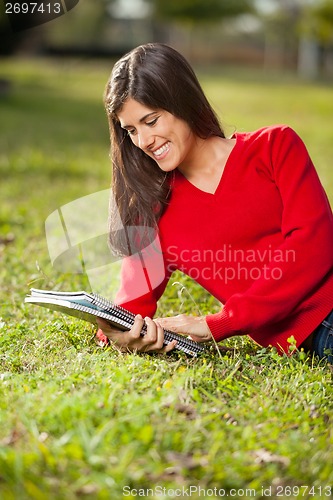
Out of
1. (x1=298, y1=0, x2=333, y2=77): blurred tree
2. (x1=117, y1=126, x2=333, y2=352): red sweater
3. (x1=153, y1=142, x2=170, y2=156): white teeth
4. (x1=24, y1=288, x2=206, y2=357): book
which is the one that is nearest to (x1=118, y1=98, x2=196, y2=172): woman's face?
(x1=153, y1=142, x2=170, y2=156): white teeth

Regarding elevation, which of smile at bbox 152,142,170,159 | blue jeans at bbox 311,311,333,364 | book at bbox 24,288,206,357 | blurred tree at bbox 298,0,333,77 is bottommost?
blurred tree at bbox 298,0,333,77

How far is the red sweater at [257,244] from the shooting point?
133 inches

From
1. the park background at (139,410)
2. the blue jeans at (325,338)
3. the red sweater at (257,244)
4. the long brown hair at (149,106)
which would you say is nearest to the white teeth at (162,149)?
the long brown hair at (149,106)

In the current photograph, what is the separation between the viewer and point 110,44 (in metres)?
45.8

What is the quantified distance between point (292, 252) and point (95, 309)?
0.84 metres

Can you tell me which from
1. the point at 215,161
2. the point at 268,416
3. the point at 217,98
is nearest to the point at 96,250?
the point at 215,161

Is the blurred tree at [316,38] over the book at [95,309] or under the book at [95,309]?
under

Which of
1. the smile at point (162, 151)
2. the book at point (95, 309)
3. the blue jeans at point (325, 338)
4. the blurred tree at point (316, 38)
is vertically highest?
the smile at point (162, 151)

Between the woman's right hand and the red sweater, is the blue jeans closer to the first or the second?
the red sweater

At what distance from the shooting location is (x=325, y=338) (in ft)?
11.5

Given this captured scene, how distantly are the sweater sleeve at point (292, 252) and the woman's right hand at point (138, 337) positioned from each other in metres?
0.24

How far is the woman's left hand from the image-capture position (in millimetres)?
3502

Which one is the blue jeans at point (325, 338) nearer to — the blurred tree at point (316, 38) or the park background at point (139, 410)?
the park background at point (139, 410)
